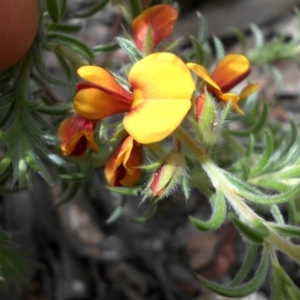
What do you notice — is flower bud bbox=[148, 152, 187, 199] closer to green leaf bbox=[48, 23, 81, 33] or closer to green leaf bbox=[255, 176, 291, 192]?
green leaf bbox=[255, 176, 291, 192]

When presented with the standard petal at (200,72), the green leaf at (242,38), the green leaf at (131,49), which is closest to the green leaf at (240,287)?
the standard petal at (200,72)

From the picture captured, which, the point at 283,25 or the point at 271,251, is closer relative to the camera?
the point at 271,251

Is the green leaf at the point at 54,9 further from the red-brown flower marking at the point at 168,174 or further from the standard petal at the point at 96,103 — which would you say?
the red-brown flower marking at the point at 168,174

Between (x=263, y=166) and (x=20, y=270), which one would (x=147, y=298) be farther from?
(x=263, y=166)

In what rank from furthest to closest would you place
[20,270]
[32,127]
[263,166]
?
[20,270] < [263,166] < [32,127]

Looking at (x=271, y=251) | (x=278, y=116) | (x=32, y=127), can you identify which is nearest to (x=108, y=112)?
(x=32, y=127)

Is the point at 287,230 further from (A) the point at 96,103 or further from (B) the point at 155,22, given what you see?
(B) the point at 155,22

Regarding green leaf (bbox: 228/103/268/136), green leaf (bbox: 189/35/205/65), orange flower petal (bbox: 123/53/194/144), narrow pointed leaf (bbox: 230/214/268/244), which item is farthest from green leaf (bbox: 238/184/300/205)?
green leaf (bbox: 228/103/268/136)
